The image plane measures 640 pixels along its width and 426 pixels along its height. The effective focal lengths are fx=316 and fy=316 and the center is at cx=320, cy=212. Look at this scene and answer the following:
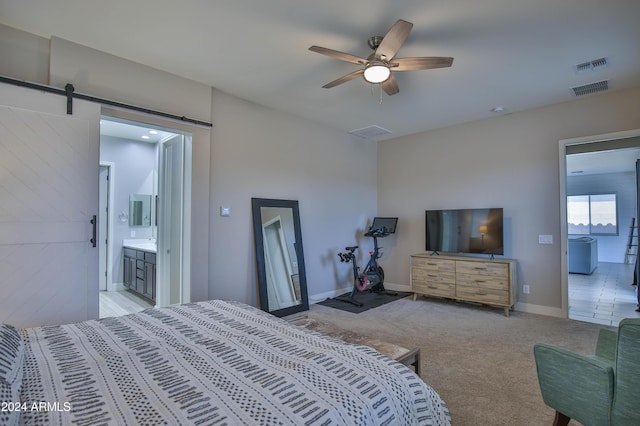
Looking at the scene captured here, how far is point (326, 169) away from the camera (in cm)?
528

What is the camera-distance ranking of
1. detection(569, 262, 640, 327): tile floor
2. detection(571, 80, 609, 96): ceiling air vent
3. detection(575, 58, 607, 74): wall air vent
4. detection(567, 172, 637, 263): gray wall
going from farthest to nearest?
1. detection(567, 172, 637, 263): gray wall
2. detection(569, 262, 640, 327): tile floor
3. detection(571, 80, 609, 96): ceiling air vent
4. detection(575, 58, 607, 74): wall air vent

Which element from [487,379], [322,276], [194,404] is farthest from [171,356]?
[322,276]

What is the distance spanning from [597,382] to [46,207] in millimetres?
3866

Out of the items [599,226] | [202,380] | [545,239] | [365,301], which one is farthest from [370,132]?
[599,226]

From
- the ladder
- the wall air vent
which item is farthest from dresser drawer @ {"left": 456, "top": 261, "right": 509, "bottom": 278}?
the ladder

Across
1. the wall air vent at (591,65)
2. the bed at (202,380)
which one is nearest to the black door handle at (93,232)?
the bed at (202,380)

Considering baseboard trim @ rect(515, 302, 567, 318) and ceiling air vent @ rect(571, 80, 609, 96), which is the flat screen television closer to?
baseboard trim @ rect(515, 302, 567, 318)

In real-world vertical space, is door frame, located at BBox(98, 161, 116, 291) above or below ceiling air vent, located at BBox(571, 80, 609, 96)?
below

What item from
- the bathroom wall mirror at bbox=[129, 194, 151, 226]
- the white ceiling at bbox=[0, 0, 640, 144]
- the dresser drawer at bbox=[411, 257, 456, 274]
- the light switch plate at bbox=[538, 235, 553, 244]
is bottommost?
the dresser drawer at bbox=[411, 257, 456, 274]

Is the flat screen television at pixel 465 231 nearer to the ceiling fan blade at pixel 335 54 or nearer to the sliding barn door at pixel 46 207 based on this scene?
the ceiling fan blade at pixel 335 54

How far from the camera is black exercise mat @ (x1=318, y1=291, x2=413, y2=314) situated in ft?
15.2

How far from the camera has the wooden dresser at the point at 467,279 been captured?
428 cm

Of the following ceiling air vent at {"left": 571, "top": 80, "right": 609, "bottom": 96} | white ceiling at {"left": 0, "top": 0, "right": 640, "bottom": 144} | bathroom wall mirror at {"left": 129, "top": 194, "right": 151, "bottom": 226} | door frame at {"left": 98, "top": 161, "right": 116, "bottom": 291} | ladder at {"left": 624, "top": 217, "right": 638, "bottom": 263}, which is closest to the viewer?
white ceiling at {"left": 0, "top": 0, "right": 640, "bottom": 144}

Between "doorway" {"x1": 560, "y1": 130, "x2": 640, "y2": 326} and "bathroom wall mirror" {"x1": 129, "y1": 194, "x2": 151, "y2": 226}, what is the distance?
6796mm
